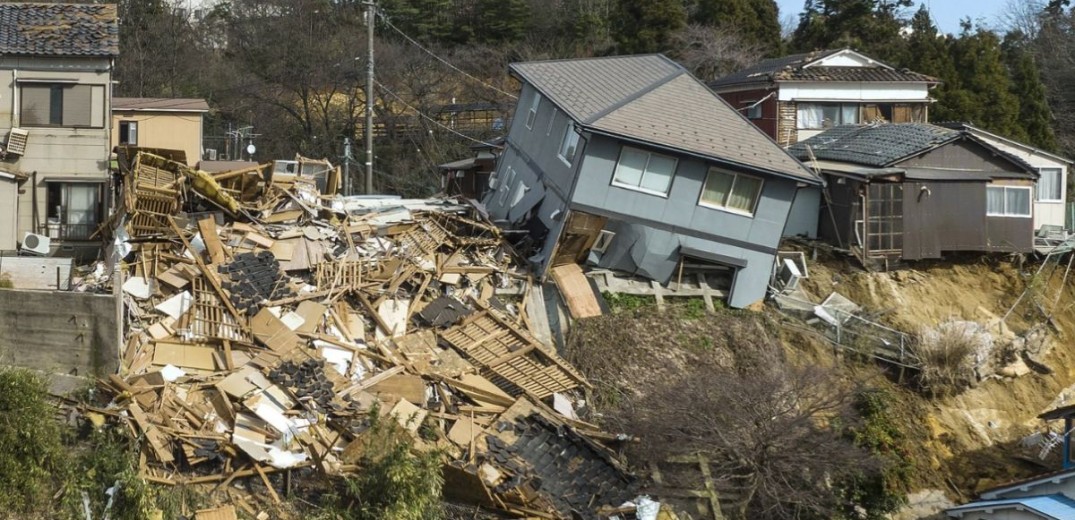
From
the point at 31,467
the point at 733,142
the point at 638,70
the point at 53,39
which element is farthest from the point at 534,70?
the point at 31,467

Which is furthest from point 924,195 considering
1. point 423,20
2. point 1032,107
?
point 423,20

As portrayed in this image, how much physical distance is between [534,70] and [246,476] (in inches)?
468

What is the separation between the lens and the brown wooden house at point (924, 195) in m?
24.4

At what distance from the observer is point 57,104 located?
2330 centimetres

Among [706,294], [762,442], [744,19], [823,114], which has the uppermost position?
[744,19]

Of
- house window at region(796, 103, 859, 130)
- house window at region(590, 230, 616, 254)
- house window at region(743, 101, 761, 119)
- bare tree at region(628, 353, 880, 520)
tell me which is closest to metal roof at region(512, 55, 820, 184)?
house window at region(590, 230, 616, 254)

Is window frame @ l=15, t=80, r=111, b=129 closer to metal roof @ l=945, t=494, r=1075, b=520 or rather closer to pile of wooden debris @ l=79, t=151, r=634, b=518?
pile of wooden debris @ l=79, t=151, r=634, b=518

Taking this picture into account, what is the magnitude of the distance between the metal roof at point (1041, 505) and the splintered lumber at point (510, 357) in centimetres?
638

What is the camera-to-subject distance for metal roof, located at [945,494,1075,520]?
1775cm

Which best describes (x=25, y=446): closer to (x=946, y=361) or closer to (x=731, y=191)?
(x=731, y=191)

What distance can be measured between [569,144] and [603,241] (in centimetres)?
204

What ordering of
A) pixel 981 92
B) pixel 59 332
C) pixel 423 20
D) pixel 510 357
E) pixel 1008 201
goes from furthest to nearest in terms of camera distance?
pixel 423 20 → pixel 981 92 → pixel 1008 201 → pixel 510 357 → pixel 59 332

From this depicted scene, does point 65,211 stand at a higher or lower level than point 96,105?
lower

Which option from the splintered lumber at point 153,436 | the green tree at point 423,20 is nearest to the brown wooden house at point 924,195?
the splintered lumber at point 153,436
